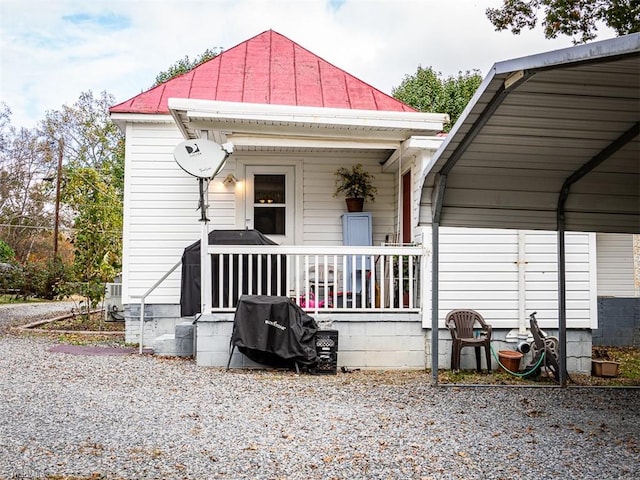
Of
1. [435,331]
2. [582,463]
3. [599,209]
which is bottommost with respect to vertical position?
[582,463]

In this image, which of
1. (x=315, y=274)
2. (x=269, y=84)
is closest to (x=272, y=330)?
(x=315, y=274)

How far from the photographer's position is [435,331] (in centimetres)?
684

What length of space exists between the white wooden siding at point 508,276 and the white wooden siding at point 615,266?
3967 millimetres

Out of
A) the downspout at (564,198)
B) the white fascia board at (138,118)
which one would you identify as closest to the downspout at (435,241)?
the downspout at (564,198)

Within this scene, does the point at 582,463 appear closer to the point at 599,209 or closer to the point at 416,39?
the point at 599,209

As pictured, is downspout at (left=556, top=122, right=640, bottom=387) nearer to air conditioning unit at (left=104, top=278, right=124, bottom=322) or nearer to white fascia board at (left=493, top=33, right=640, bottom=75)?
white fascia board at (left=493, top=33, right=640, bottom=75)

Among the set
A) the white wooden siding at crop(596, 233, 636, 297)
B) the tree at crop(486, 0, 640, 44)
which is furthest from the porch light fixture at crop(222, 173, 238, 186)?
the white wooden siding at crop(596, 233, 636, 297)

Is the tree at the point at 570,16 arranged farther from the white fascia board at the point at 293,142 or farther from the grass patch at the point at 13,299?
the grass patch at the point at 13,299

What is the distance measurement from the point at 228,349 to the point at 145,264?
115 inches

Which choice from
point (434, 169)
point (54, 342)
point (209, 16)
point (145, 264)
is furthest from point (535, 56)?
point (209, 16)

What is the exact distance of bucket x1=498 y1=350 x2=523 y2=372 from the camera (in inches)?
316

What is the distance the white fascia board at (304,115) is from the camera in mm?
8211

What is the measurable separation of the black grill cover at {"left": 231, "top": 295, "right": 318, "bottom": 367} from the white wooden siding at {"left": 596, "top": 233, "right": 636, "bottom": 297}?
23.3 feet

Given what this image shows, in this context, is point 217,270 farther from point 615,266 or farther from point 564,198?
point 615,266
